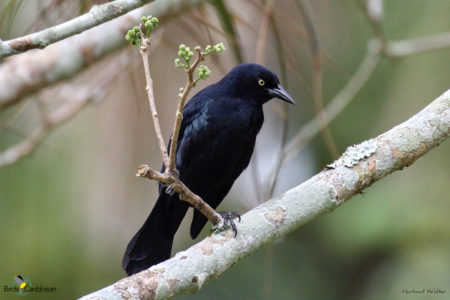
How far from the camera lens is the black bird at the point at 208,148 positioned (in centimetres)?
363

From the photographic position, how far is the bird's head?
3.87 m

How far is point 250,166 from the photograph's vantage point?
13.3 ft

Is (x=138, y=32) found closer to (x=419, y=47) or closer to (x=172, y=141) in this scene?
(x=172, y=141)

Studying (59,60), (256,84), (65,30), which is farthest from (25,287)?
(65,30)

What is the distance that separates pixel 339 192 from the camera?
2807 mm

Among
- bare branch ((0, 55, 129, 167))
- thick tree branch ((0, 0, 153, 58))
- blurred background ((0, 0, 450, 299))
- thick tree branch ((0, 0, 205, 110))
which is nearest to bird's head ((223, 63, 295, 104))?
blurred background ((0, 0, 450, 299))

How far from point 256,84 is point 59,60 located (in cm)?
120

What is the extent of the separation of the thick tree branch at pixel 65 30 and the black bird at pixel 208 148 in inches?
45.2

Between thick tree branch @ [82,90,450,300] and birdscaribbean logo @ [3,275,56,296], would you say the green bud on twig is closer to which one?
thick tree branch @ [82,90,450,300]

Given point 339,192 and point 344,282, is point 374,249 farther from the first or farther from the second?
point 339,192

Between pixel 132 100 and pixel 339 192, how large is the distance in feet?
6.92

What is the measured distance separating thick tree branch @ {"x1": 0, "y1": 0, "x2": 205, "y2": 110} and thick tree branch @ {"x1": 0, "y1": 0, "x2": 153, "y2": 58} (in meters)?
1.31

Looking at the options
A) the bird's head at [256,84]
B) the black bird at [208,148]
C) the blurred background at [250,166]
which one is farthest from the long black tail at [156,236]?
the bird's head at [256,84]

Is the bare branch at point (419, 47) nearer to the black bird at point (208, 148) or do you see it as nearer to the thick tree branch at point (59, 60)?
the black bird at point (208, 148)
